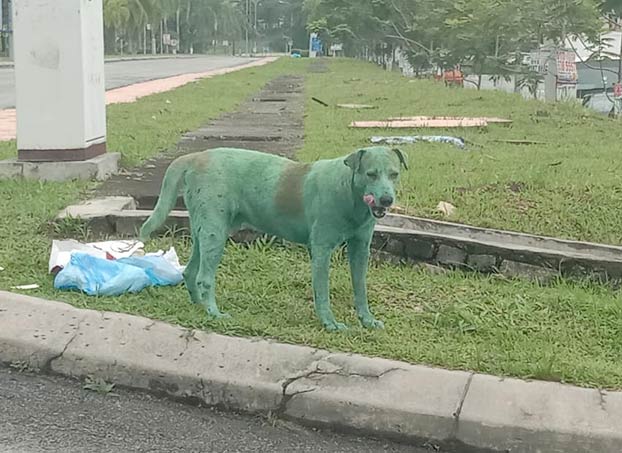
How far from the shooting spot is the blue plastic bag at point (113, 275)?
4.44 metres

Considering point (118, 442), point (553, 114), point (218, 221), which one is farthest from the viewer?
point (553, 114)

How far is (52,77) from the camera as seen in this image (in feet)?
24.6

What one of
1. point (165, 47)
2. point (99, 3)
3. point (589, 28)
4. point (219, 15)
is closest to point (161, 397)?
point (99, 3)

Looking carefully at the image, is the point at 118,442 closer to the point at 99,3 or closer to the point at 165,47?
the point at 99,3

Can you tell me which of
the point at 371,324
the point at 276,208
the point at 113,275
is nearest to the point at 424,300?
the point at 371,324

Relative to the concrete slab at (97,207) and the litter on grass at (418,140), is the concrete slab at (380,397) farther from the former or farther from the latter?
the litter on grass at (418,140)

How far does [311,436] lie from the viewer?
326cm

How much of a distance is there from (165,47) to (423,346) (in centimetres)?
9851

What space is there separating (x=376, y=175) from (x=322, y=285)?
66cm

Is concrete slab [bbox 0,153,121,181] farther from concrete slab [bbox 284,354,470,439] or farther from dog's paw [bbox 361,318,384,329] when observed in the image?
concrete slab [bbox 284,354,470,439]

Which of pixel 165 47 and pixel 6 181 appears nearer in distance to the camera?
pixel 6 181

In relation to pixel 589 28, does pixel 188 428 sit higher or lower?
lower

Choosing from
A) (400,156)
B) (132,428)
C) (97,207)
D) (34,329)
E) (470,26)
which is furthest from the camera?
(470,26)

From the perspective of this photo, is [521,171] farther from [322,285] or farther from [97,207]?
[322,285]
